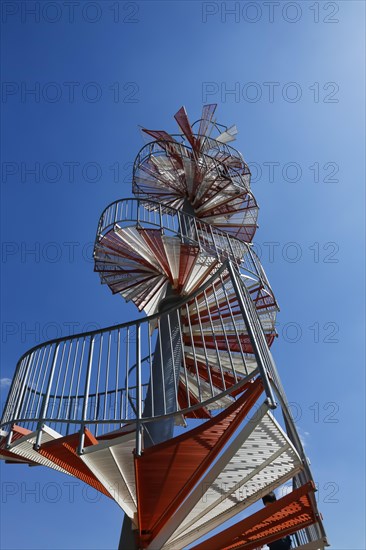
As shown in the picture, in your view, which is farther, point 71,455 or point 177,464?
point 71,455

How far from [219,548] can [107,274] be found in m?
5.03

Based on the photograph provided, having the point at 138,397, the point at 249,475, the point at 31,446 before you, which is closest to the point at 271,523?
the point at 249,475

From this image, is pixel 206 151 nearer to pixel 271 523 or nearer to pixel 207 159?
pixel 207 159

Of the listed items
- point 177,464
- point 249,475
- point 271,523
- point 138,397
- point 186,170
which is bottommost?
point 271,523

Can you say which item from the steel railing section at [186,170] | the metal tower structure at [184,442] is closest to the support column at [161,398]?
the metal tower structure at [184,442]

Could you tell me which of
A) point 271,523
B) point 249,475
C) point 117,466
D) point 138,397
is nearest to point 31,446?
point 117,466

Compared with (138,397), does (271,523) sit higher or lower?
lower

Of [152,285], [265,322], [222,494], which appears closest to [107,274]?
[152,285]

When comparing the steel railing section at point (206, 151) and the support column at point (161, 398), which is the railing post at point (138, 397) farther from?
the steel railing section at point (206, 151)

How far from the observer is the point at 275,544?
5.13 metres

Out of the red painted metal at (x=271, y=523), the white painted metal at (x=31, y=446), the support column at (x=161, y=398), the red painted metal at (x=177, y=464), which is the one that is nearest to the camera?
the red painted metal at (x=177, y=464)

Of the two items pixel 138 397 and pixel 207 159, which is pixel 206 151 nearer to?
pixel 207 159

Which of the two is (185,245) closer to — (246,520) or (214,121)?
(246,520)

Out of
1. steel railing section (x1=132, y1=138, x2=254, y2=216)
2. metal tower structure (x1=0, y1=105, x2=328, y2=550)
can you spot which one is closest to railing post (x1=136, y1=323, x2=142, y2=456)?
metal tower structure (x1=0, y1=105, x2=328, y2=550)
